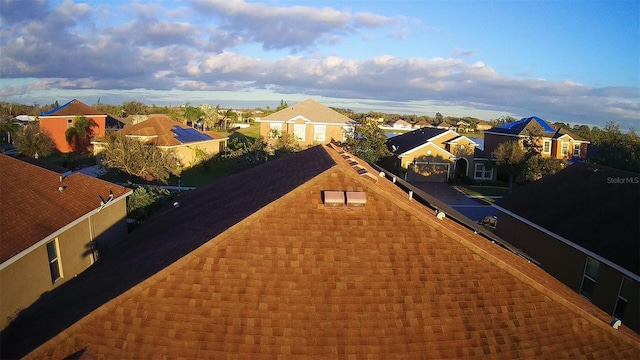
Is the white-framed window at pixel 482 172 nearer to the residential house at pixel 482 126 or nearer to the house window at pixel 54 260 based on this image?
the house window at pixel 54 260

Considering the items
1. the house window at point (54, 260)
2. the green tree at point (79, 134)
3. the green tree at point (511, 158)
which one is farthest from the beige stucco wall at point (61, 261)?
the green tree at point (79, 134)

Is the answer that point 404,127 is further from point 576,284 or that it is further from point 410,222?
Answer: point 410,222

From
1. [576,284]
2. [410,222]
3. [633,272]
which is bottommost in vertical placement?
[576,284]

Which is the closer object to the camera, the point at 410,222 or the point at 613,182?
the point at 410,222

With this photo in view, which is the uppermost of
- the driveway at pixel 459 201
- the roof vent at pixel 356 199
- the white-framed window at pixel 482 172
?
the roof vent at pixel 356 199

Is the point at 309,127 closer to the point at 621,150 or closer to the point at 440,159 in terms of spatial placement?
the point at 440,159

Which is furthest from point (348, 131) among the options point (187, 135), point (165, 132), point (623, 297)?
point (623, 297)

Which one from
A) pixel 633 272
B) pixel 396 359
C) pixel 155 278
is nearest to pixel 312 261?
pixel 396 359
